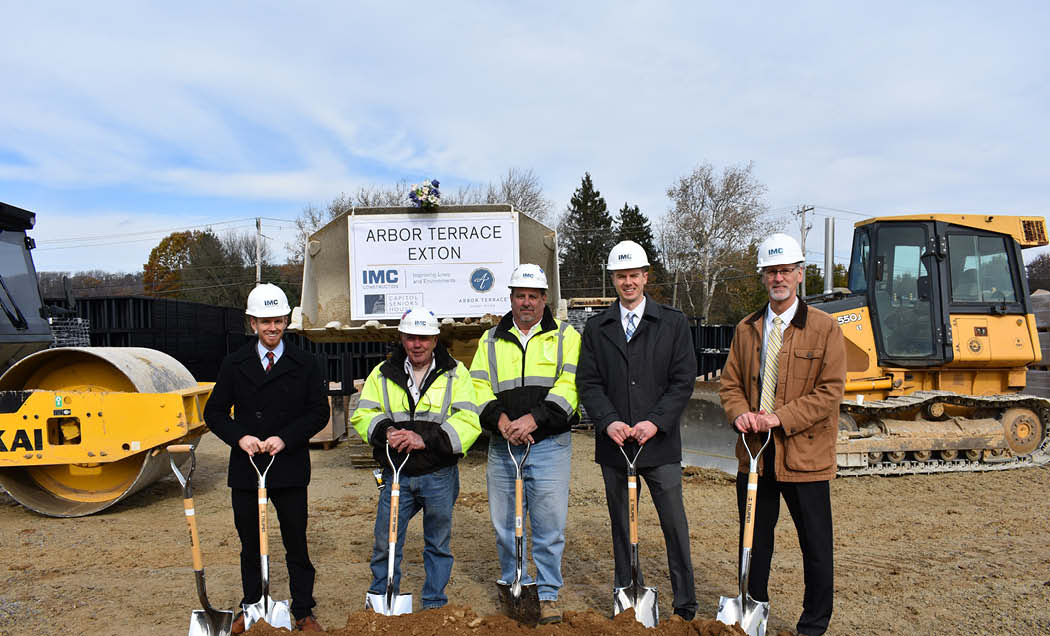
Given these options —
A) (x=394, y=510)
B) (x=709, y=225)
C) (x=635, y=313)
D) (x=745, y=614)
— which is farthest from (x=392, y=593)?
(x=709, y=225)

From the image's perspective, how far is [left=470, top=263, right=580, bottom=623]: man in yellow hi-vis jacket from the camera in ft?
13.0

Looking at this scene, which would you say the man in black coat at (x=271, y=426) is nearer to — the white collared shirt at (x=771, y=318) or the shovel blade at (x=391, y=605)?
the shovel blade at (x=391, y=605)

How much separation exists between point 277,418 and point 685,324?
2195mm

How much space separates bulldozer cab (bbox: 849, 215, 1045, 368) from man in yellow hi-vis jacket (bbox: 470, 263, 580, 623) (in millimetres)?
5610

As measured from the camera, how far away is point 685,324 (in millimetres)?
3912

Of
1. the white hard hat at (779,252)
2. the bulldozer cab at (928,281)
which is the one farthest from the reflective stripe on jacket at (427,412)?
the bulldozer cab at (928,281)

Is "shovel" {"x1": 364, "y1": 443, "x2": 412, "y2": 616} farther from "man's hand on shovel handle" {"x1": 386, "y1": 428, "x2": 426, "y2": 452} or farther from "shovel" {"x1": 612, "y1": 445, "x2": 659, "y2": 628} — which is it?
"shovel" {"x1": 612, "y1": 445, "x2": 659, "y2": 628}

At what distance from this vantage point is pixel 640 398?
12.5ft

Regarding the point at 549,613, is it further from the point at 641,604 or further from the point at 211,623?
the point at 211,623

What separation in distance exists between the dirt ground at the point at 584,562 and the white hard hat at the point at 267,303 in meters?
1.56

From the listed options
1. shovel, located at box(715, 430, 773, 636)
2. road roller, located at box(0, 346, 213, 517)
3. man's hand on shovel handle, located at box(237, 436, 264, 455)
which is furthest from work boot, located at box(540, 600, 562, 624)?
road roller, located at box(0, 346, 213, 517)

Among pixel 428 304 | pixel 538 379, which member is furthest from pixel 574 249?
pixel 538 379

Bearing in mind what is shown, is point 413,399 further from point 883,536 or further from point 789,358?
point 883,536

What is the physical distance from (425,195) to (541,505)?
14.5ft
